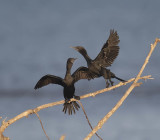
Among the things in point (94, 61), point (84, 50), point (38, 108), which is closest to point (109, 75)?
point (94, 61)

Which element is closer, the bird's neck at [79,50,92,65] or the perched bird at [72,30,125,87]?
the perched bird at [72,30,125,87]

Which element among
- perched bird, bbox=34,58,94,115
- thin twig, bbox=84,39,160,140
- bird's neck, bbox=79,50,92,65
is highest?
bird's neck, bbox=79,50,92,65

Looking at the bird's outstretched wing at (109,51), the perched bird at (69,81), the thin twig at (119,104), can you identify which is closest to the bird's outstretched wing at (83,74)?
the perched bird at (69,81)

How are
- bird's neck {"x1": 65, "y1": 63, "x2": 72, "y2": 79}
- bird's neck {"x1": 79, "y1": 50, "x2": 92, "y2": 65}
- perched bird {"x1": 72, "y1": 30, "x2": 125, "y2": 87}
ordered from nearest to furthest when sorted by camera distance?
bird's neck {"x1": 65, "y1": 63, "x2": 72, "y2": 79}, perched bird {"x1": 72, "y1": 30, "x2": 125, "y2": 87}, bird's neck {"x1": 79, "y1": 50, "x2": 92, "y2": 65}

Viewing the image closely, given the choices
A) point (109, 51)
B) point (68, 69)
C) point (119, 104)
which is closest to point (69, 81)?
point (68, 69)

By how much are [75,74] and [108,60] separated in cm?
171

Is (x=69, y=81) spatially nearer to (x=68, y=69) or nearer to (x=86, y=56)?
(x=68, y=69)

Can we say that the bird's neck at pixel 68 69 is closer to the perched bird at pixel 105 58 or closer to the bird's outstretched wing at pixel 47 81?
the bird's outstretched wing at pixel 47 81

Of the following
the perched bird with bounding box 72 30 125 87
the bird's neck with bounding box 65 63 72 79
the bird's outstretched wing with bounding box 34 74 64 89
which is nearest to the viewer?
the bird's neck with bounding box 65 63 72 79

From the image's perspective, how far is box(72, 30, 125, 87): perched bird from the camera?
1210 cm

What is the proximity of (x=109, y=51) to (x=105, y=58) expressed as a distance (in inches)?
15.1

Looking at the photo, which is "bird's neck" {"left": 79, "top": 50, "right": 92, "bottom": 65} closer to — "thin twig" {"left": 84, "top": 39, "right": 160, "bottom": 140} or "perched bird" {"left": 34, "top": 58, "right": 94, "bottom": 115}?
"perched bird" {"left": 34, "top": 58, "right": 94, "bottom": 115}

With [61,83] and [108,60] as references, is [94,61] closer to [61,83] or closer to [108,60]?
[108,60]

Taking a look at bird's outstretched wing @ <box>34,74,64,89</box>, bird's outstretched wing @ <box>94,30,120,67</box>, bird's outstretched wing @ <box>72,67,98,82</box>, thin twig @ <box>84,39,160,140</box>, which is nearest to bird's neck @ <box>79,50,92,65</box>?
bird's outstretched wing @ <box>94,30,120,67</box>
